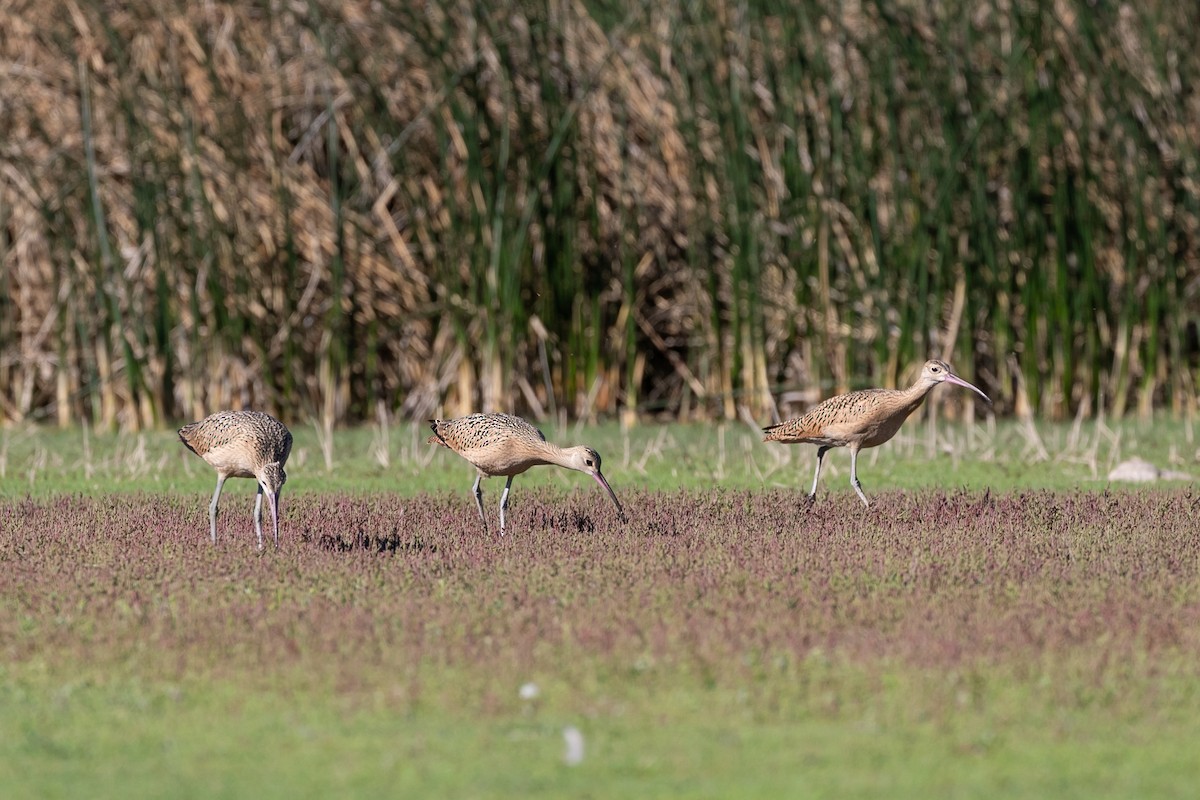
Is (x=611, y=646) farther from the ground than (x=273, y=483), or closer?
closer

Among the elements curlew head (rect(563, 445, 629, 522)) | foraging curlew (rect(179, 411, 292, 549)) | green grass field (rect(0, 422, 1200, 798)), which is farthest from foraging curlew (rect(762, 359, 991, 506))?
foraging curlew (rect(179, 411, 292, 549))

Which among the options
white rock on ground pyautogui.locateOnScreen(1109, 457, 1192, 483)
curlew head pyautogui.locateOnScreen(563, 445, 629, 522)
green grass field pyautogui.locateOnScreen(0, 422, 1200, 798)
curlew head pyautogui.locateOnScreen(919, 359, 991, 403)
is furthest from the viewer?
white rock on ground pyautogui.locateOnScreen(1109, 457, 1192, 483)

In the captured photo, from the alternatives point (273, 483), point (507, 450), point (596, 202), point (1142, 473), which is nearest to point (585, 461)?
point (507, 450)

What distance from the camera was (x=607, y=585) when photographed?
6.82 metres

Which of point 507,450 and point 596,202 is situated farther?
point 596,202

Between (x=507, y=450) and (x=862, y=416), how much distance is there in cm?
195

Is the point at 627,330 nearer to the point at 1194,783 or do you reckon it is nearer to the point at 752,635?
the point at 752,635

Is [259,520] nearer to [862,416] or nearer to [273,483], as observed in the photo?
[273,483]

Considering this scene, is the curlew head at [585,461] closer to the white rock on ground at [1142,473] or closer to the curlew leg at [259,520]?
the curlew leg at [259,520]

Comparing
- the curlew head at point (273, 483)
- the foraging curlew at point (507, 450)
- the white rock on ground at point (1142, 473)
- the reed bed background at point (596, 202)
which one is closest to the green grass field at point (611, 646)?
the curlew head at point (273, 483)

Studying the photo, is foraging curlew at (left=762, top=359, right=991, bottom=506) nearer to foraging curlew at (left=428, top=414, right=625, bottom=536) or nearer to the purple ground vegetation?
the purple ground vegetation

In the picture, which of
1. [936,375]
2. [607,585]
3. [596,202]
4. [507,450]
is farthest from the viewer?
[596,202]

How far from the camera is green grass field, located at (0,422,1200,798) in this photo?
450 centimetres

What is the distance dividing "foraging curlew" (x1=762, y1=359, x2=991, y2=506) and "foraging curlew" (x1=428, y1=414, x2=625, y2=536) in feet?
4.53
